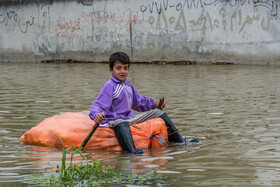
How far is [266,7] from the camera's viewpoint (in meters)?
16.5

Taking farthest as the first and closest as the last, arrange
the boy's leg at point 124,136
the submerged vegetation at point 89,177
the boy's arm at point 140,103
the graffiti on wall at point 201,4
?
the graffiti on wall at point 201,4, the boy's arm at point 140,103, the boy's leg at point 124,136, the submerged vegetation at point 89,177

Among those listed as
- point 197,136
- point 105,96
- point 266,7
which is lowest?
point 197,136

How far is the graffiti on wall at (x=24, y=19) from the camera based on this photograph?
20906mm

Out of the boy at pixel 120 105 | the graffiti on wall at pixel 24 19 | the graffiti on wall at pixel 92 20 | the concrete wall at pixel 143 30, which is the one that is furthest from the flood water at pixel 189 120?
the graffiti on wall at pixel 24 19

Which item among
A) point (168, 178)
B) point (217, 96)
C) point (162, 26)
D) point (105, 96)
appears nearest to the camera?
point (168, 178)

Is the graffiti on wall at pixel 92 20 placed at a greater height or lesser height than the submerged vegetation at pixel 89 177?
greater

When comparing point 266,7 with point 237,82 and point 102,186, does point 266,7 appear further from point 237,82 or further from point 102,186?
point 102,186

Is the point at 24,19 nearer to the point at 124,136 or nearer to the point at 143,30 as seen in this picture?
the point at 143,30

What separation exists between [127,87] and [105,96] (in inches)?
14.8

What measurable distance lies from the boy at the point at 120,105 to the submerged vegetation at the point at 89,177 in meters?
1.28

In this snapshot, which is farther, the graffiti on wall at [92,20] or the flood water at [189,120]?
the graffiti on wall at [92,20]

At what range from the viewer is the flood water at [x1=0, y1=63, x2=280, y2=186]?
423cm

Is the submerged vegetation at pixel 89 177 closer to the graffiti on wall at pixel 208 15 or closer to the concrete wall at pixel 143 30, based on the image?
the concrete wall at pixel 143 30

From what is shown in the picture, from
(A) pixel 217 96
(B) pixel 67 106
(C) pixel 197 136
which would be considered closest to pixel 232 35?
(A) pixel 217 96
